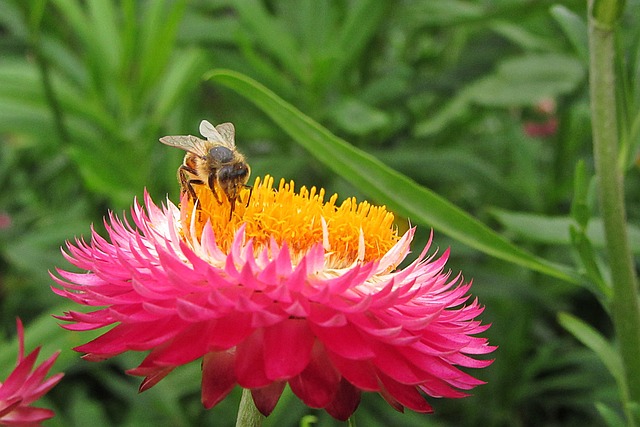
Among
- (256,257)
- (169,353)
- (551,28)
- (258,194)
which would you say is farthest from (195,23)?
(169,353)

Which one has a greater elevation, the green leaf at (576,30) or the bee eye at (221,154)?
the green leaf at (576,30)

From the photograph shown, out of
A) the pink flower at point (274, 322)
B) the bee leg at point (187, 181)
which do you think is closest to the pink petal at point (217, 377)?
the pink flower at point (274, 322)

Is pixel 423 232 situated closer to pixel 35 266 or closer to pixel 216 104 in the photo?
pixel 216 104

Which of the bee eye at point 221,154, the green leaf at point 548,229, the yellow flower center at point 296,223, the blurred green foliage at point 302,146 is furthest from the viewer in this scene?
the blurred green foliage at point 302,146

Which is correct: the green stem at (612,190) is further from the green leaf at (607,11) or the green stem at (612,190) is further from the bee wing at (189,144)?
the bee wing at (189,144)

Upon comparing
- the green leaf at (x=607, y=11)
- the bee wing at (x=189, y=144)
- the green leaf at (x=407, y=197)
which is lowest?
the green leaf at (x=407, y=197)

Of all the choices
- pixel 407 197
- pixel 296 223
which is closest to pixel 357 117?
pixel 407 197

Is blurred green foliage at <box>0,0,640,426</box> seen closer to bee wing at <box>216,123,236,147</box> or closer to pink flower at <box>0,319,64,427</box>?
bee wing at <box>216,123,236,147</box>
